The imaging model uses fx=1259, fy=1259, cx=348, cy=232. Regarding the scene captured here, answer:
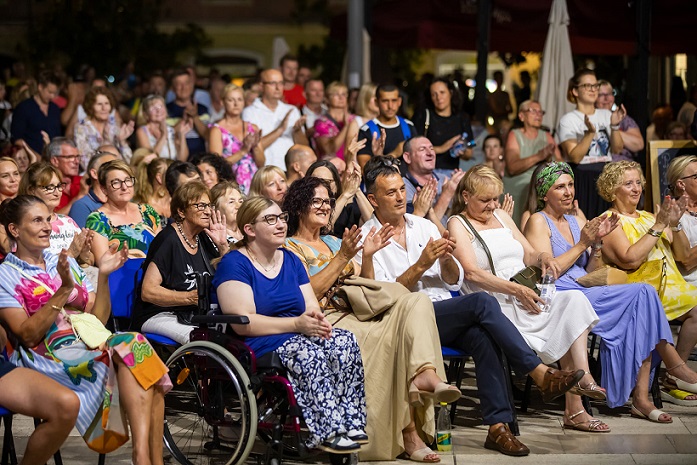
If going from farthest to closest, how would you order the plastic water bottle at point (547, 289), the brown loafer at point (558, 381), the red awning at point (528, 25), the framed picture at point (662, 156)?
1. the red awning at point (528, 25)
2. the framed picture at point (662, 156)
3. the plastic water bottle at point (547, 289)
4. the brown loafer at point (558, 381)

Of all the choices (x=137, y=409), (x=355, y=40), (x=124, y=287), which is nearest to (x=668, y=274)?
(x=124, y=287)

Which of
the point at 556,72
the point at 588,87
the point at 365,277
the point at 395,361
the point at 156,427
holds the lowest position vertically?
the point at 156,427

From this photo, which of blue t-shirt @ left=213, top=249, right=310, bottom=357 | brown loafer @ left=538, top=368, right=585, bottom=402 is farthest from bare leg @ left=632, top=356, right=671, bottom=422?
blue t-shirt @ left=213, top=249, right=310, bottom=357

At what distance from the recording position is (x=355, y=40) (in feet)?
47.6

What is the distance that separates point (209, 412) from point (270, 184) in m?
2.35

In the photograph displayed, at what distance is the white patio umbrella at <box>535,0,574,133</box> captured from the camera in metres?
11.2

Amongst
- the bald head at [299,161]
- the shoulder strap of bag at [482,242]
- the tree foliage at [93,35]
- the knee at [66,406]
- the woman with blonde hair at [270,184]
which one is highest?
the tree foliage at [93,35]

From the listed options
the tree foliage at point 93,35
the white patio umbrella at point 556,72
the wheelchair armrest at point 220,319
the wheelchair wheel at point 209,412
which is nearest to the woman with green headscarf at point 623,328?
the wheelchair wheel at point 209,412

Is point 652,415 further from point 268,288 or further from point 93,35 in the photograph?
point 93,35

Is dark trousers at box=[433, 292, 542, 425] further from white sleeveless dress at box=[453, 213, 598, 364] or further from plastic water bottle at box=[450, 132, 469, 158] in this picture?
plastic water bottle at box=[450, 132, 469, 158]

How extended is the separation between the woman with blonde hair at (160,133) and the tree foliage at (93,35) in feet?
32.2

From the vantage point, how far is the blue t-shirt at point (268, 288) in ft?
19.4

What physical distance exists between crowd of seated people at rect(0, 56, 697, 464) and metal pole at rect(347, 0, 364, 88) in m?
4.66

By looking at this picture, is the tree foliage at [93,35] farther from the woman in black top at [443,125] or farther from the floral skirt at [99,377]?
the floral skirt at [99,377]
